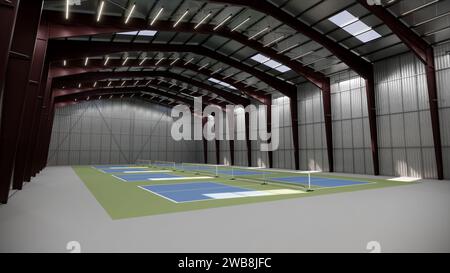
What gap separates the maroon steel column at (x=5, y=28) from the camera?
311 inches

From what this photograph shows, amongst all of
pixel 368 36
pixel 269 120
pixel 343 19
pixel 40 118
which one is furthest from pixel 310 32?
pixel 40 118

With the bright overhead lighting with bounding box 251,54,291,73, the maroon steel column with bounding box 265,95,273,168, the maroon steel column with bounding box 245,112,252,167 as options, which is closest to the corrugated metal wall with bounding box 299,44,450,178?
the bright overhead lighting with bounding box 251,54,291,73

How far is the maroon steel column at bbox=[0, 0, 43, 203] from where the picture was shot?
33.9ft

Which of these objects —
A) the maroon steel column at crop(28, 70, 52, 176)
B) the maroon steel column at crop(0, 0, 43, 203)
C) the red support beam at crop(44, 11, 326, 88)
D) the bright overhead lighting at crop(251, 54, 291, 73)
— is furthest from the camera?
the bright overhead lighting at crop(251, 54, 291, 73)

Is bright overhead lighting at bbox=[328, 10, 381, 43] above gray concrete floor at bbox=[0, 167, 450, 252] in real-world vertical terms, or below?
above

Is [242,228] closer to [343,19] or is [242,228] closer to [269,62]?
[343,19]

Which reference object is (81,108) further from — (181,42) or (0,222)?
(0,222)

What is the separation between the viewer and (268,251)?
5953 mm

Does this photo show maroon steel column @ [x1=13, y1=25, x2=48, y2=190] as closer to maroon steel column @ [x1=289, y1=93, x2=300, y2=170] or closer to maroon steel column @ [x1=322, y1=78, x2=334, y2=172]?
maroon steel column @ [x1=322, y1=78, x2=334, y2=172]

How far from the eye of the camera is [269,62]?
3108 cm

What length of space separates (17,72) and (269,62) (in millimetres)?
24790

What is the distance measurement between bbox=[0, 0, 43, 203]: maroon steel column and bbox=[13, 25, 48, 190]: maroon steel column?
69.5 inches

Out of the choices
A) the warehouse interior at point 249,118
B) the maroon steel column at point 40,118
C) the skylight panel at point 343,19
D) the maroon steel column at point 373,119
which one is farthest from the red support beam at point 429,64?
the maroon steel column at point 40,118

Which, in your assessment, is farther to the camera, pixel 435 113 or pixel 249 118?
pixel 249 118
